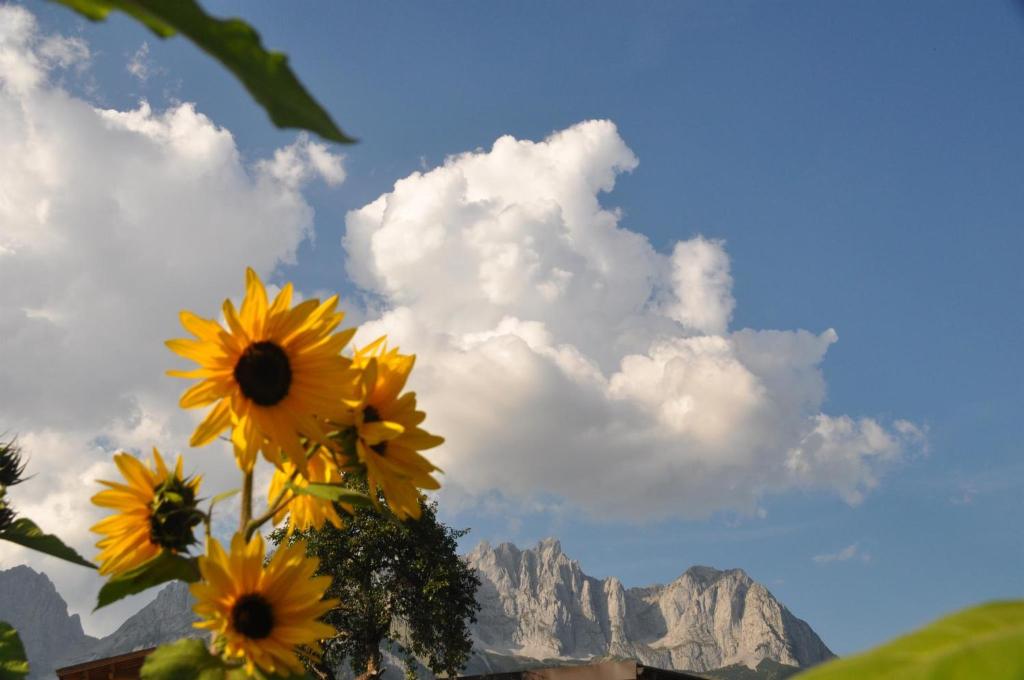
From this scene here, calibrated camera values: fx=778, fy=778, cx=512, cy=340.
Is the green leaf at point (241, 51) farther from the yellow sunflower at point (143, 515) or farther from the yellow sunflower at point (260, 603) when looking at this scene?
the yellow sunflower at point (143, 515)

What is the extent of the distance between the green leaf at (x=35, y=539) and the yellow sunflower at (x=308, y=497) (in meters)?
0.37

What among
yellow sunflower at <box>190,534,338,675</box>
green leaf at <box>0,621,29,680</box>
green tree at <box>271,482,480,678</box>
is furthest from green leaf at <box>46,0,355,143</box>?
green tree at <box>271,482,480,678</box>

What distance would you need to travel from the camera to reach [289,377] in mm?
1271

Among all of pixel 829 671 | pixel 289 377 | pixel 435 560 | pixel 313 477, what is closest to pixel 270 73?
pixel 829 671

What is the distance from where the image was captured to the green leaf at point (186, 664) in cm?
109

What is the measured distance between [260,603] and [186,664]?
0.73 feet

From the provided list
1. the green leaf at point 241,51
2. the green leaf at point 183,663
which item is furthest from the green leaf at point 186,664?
the green leaf at point 241,51

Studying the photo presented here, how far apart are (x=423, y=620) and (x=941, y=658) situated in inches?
1091

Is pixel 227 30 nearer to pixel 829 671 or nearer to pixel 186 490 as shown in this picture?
pixel 829 671

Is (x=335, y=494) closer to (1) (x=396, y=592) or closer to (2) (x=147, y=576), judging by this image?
(2) (x=147, y=576)

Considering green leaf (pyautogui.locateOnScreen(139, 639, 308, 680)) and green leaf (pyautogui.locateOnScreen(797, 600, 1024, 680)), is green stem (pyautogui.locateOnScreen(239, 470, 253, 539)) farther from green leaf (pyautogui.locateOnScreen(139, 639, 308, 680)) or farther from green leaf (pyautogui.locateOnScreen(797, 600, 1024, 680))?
green leaf (pyautogui.locateOnScreen(797, 600, 1024, 680))

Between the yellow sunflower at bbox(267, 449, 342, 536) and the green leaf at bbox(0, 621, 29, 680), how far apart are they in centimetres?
53

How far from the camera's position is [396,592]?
2662 centimetres

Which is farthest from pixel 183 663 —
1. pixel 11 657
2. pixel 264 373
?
pixel 11 657
